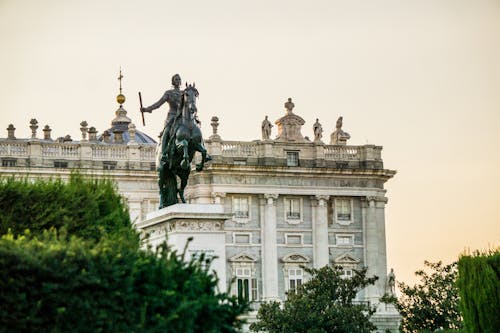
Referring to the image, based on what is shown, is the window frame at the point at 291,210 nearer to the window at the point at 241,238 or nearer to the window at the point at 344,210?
the window at the point at 344,210

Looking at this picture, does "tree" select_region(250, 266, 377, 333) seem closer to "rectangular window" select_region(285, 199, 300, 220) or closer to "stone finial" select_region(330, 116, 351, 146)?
"rectangular window" select_region(285, 199, 300, 220)

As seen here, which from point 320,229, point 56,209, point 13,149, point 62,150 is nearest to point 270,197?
point 320,229

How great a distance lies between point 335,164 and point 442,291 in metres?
26.1

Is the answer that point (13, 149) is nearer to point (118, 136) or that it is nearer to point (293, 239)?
point (118, 136)

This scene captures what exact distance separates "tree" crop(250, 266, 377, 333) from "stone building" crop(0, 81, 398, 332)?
19.6 meters

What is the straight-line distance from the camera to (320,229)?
8288 centimetres

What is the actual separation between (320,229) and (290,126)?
6.39 meters

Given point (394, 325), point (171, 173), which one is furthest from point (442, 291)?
point (171, 173)

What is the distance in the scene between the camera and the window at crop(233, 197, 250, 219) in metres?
81.8

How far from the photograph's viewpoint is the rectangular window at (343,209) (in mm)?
84438

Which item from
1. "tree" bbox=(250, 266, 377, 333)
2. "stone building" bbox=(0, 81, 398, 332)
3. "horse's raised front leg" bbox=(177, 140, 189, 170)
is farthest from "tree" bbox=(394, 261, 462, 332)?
"horse's raised front leg" bbox=(177, 140, 189, 170)

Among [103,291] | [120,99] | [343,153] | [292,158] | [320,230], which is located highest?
[120,99]

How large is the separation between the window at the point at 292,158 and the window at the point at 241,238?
5255 mm

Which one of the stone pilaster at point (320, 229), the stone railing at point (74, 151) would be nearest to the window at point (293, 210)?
the stone pilaster at point (320, 229)
